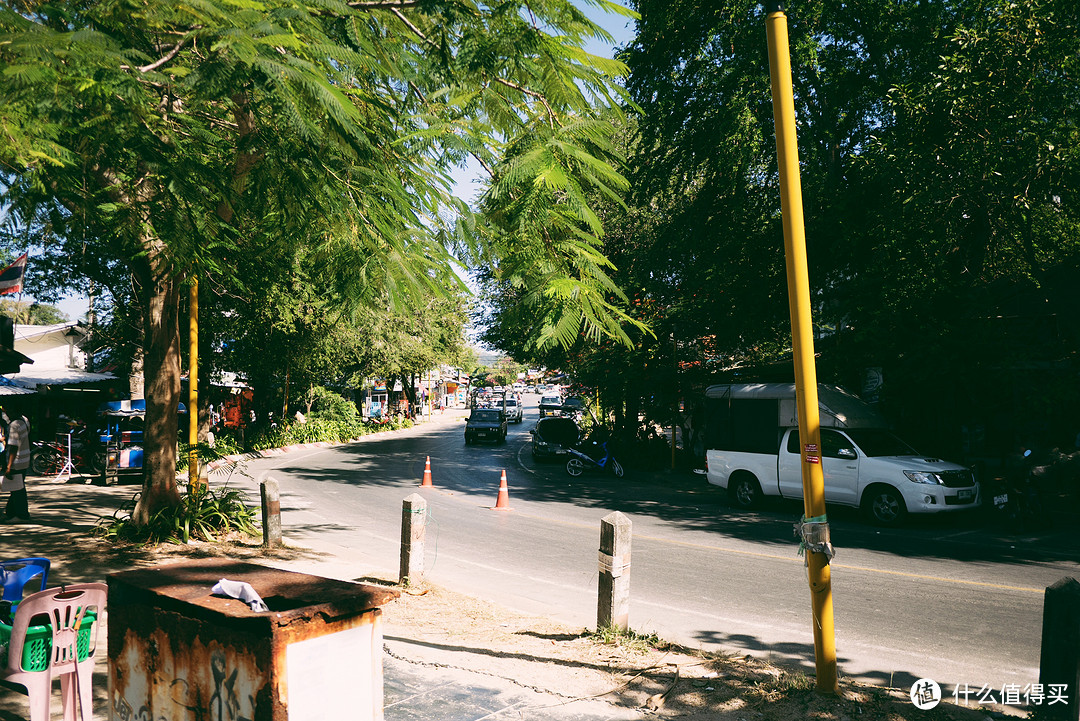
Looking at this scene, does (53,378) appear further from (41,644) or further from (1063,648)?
(1063,648)

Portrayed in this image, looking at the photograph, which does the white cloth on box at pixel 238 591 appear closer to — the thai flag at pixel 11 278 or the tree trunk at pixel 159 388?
the tree trunk at pixel 159 388

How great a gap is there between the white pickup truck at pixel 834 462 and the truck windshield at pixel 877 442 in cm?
2

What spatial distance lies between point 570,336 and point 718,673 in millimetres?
2841

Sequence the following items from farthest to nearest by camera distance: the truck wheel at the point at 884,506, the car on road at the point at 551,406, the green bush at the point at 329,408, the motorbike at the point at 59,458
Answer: the car on road at the point at 551,406, the green bush at the point at 329,408, the motorbike at the point at 59,458, the truck wheel at the point at 884,506

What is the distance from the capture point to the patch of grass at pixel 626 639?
241 inches

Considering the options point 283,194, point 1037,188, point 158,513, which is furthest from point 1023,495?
point 158,513

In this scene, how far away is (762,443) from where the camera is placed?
15.3 meters

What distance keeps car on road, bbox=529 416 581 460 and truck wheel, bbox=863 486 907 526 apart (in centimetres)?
1279

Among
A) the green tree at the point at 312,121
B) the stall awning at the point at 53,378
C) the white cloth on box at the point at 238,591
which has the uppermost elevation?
the green tree at the point at 312,121

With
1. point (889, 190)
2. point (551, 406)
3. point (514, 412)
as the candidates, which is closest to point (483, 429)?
point (551, 406)

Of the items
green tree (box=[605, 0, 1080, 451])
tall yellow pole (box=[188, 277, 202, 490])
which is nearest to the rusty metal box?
tall yellow pole (box=[188, 277, 202, 490])

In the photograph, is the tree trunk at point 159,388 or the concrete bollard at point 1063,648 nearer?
the concrete bollard at point 1063,648

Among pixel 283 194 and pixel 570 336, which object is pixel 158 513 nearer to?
pixel 283 194

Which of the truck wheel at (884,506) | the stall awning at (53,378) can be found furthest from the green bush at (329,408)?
the truck wheel at (884,506)
